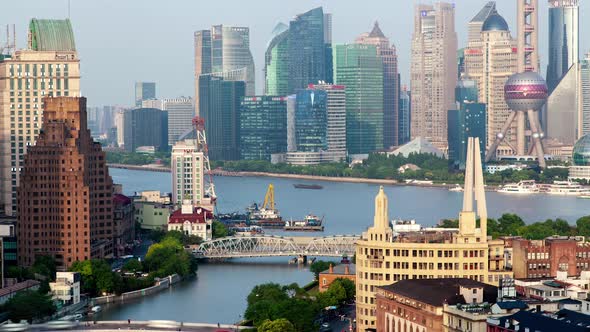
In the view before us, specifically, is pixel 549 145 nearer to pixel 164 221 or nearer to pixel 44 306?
pixel 164 221

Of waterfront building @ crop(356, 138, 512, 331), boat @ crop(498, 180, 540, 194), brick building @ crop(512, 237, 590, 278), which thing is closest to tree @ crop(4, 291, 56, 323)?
waterfront building @ crop(356, 138, 512, 331)

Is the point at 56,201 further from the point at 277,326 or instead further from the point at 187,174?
the point at 187,174

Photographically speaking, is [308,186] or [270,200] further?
[308,186]

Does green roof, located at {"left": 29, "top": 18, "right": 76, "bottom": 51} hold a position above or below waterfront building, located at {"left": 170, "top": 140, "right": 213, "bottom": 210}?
above

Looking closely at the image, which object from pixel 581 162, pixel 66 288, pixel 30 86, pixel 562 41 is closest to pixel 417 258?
pixel 66 288

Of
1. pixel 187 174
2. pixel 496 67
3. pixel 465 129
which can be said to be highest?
pixel 496 67

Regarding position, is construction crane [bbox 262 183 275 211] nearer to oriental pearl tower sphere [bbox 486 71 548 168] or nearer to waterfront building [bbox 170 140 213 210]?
waterfront building [bbox 170 140 213 210]

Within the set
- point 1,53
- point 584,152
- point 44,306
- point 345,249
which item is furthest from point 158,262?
point 584,152

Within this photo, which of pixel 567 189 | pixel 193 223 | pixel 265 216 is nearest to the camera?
pixel 193 223
